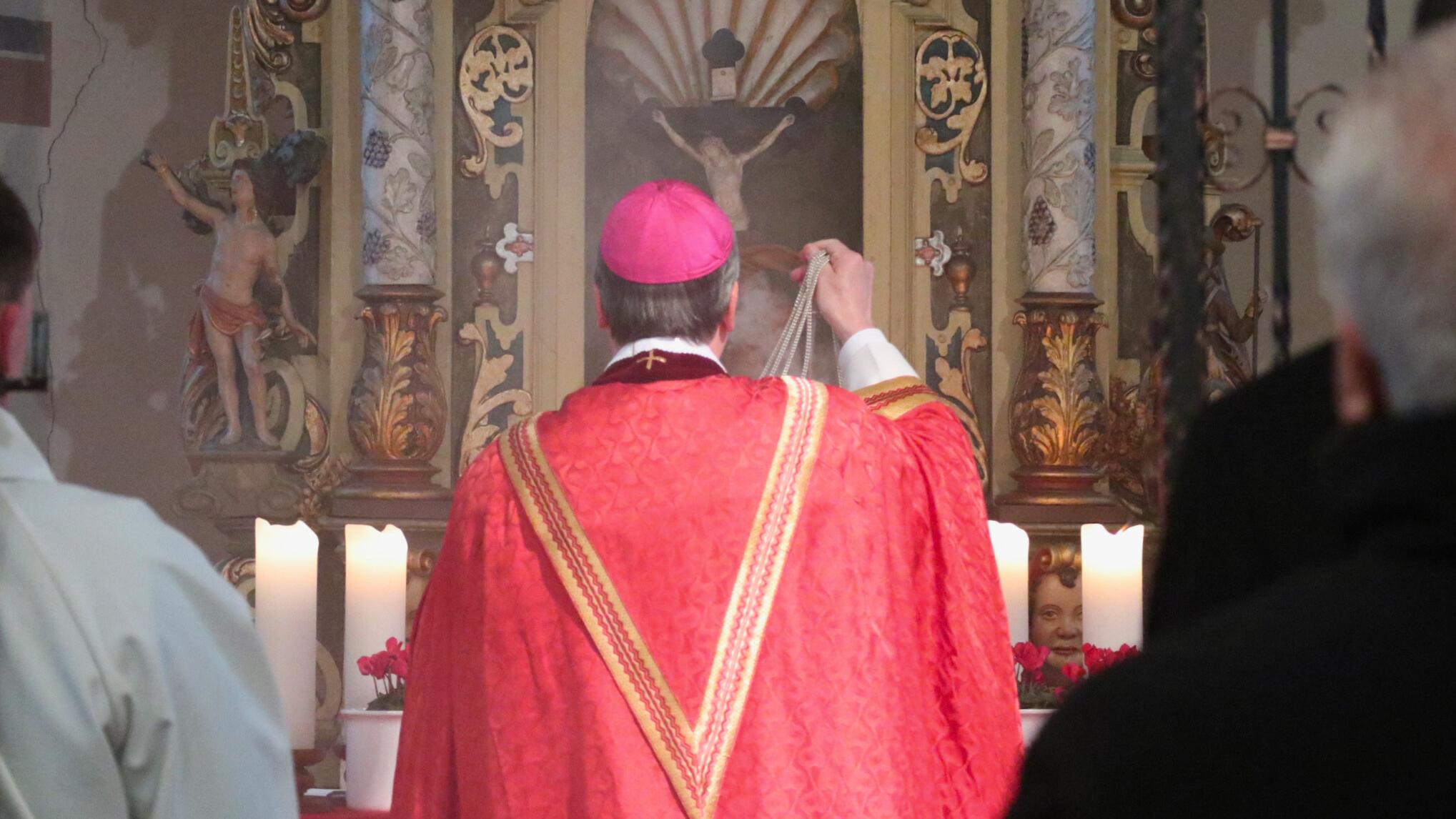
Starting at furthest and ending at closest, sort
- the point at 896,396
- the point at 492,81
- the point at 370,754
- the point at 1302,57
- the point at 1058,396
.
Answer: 1. the point at 1302,57
2. the point at 492,81
3. the point at 1058,396
4. the point at 370,754
5. the point at 896,396

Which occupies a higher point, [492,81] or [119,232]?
[492,81]

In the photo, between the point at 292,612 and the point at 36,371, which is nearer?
the point at 36,371

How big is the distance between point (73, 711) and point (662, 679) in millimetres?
1251

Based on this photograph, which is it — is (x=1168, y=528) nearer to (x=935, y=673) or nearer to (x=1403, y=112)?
→ (x=1403, y=112)

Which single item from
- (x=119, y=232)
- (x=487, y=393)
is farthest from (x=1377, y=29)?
(x=119, y=232)

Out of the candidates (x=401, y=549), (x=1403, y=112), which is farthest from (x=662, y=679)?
(x=1403, y=112)

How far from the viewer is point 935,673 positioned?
121 inches

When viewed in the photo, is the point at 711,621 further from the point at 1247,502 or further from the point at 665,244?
the point at 1247,502

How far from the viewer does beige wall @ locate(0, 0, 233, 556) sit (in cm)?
643

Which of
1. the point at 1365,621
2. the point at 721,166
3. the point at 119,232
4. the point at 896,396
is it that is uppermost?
the point at 721,166

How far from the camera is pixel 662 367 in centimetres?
308

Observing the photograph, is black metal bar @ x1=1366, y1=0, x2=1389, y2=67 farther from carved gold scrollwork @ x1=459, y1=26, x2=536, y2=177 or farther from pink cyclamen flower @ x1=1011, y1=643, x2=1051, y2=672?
carved gold scrollwork @ x1=459, y1=26, x2=536, y2=177

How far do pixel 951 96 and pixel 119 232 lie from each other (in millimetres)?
3033

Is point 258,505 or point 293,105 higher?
point 293,105
